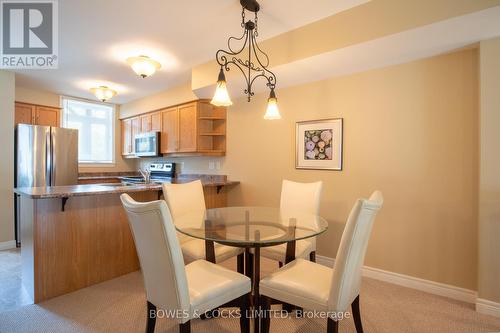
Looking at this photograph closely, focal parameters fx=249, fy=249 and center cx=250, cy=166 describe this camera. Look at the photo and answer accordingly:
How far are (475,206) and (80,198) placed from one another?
137 inches

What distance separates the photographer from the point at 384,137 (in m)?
2.52

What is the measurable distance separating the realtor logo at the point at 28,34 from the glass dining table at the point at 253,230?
2.19m

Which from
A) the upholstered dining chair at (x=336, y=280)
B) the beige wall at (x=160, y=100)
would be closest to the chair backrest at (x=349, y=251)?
the upholstered dining chair at (x=336, y=280)

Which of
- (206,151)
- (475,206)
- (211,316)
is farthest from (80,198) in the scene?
(475,206)

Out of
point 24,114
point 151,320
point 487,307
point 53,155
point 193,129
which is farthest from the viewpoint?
point 24,114

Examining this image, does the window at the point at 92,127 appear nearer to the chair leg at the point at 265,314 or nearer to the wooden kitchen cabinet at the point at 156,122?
the wooden kitchen cabinet at the point at 156,122

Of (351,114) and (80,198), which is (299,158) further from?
(80,198)

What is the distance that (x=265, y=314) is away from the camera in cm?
147

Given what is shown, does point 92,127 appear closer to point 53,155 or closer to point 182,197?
point 53,155

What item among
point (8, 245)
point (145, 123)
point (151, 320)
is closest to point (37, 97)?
point (145, 123)

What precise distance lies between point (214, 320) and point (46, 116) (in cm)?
468

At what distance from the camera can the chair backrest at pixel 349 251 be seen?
4.08 ft

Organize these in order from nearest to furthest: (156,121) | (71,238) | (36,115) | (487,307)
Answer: (487,307) < (71,238) < (36,115) < (156,121)

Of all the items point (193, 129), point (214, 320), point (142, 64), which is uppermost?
point (142, 64)
